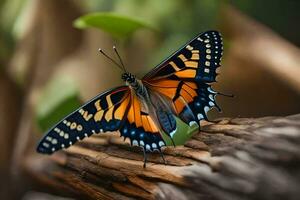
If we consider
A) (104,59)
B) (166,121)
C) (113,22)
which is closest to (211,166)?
(166,121)

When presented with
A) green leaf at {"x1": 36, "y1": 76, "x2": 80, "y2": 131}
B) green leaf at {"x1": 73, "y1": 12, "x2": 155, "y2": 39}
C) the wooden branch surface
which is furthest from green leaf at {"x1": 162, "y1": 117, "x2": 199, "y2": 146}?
green leaf at {"x1": 36, "y1": 76, "x2": 80, "y2": 131}

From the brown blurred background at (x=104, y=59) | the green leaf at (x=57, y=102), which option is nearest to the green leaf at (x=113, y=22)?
the brown blurred background at (x=104, y=59)

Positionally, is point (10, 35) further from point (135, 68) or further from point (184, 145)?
point (184, 145)

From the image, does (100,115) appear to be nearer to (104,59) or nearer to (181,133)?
(181,133)

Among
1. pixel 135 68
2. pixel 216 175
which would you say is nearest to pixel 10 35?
pixel 135 68

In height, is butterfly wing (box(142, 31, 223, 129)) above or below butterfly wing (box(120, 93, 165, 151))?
above

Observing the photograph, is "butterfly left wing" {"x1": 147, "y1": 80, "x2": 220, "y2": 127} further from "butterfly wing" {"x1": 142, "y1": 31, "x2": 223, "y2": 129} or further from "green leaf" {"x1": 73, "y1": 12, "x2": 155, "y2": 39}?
"green leaf" {"x1": 73, "y1": 12, "x2": 155, "y2": 39}
